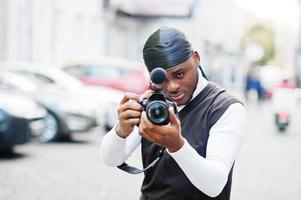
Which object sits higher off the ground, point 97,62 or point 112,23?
point 97,62

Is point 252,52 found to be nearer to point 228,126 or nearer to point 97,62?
point 97,62

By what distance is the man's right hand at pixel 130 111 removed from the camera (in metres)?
2.43

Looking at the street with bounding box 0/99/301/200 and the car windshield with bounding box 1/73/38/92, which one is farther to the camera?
the car windshield with bounding box 1/73/38/92

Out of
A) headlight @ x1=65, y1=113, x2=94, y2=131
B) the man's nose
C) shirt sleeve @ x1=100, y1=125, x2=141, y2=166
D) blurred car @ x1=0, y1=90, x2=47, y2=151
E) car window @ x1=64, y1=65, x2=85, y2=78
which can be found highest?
the man's nose

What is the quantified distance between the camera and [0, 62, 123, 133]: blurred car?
11.9 m

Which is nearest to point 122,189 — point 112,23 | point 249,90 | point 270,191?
point 270,191

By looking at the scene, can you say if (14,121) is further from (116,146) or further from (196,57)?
(196,57)

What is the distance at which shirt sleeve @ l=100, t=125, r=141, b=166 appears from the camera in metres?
2.71

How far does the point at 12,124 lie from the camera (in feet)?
35.4

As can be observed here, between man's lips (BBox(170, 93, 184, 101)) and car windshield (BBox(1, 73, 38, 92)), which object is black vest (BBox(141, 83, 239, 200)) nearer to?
man's lips (BBox(170, 93, 184, 101))

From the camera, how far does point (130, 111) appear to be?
2447 millimetres

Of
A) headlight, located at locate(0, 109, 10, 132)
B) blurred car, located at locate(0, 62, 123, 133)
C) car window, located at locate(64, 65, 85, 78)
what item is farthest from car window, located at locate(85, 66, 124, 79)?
headlight, located at locate(0, 109, 10, 132)

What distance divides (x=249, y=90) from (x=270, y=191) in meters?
22.5

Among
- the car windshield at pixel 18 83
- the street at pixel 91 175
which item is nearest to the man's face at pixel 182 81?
the street at pixel 91 175
